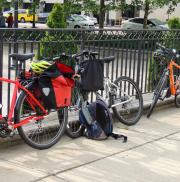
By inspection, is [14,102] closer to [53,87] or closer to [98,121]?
[53,87]

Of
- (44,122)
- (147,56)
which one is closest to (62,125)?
(44,122)

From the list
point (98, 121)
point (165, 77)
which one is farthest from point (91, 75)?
point (165, 77)

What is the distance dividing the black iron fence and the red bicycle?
0.95 ft

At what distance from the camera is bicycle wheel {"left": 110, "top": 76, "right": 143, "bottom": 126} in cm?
673

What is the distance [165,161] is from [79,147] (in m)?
1.08

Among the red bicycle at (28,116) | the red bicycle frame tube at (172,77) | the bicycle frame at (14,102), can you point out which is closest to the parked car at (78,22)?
the red bicycle frame tube at (172,77)

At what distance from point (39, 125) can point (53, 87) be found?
0.54m

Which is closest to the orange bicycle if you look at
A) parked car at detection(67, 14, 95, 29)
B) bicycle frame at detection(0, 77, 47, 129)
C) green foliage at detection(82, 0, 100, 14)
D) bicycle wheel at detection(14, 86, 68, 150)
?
bicycle wheel at detection(14, 86, 68, 150)

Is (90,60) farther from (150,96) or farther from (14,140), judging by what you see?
(150,96)

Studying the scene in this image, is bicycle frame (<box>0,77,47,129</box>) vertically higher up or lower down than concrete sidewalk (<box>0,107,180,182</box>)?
higher up

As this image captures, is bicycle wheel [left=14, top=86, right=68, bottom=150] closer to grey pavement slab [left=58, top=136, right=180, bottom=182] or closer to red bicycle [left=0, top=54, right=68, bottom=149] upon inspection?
red bicycle [left=0, top=54, right=68, bottom=149]

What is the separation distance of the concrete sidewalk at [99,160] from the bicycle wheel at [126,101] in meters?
0.40

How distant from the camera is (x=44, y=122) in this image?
5.94m

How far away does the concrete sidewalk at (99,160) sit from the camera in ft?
15.7
